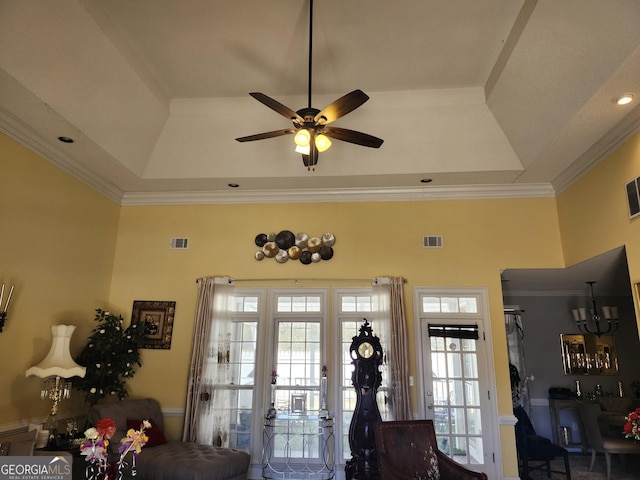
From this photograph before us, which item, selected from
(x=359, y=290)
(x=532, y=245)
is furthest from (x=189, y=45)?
(x=532, y=245)

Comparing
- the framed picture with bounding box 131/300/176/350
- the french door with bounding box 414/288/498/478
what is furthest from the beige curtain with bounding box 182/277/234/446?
the french door with bounding box 414/288/498/478

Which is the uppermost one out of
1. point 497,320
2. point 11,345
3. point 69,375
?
point 497,320

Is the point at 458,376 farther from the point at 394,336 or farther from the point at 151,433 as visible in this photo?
the point at 151,433

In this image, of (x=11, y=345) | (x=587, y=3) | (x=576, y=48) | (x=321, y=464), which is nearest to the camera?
(x=587, y=3)

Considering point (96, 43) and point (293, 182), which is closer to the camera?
point (96, 43)

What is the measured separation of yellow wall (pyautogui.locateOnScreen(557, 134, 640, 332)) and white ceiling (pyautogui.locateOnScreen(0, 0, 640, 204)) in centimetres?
20

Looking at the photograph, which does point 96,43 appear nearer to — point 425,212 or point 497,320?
point 425,212

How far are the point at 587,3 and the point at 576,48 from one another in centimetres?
39

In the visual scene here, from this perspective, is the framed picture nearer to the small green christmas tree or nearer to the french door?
the small green christmas tree

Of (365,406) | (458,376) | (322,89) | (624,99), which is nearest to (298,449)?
(365,406)

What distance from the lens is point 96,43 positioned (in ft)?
13.0

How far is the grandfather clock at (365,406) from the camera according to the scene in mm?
4609

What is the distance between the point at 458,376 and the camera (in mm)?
5309

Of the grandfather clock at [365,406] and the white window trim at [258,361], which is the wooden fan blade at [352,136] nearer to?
the grandfather clock at [365,406]
